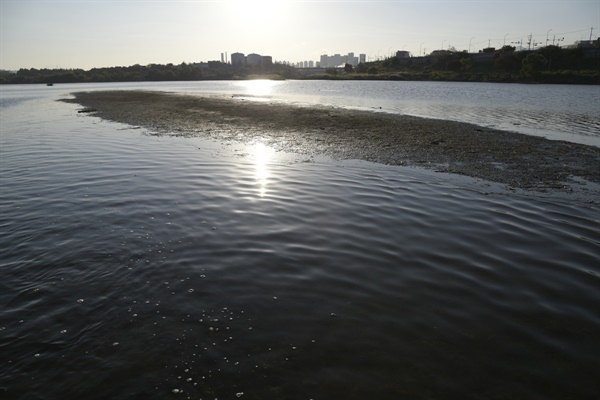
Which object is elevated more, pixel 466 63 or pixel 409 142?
pixel 466 63

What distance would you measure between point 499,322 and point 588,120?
113 ft

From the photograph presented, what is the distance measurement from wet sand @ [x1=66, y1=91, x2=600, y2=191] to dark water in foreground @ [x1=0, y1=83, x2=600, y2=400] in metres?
3.05

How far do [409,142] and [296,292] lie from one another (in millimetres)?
16980

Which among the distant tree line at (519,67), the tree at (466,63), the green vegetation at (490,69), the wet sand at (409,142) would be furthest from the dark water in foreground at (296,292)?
the tree at (466,63)

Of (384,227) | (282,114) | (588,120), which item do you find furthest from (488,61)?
(384,227)

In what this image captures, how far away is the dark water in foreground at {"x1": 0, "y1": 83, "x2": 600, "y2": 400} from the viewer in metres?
4.67

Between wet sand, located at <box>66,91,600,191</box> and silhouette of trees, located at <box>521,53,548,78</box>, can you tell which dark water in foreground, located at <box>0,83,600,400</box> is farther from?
silhouette of trees, located at <box>521,53,548,78</box>

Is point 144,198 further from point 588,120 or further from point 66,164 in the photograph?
point 588,120

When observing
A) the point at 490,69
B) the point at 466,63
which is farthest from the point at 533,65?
the point at 466,63

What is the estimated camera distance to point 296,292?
262 inches

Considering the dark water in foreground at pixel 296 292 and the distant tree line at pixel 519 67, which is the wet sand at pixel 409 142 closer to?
the dark water in foreground at pixel 296 292

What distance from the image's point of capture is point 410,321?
5855mm

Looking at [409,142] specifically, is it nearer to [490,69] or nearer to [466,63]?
[490,69]

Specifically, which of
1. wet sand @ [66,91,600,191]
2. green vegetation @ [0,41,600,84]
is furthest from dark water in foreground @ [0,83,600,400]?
green vegetation @ [0,41,600,84]
